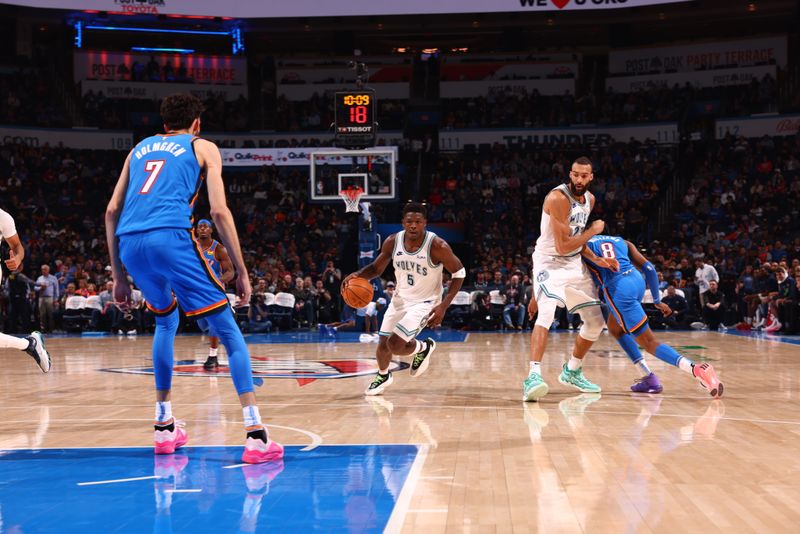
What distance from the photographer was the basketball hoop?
1973 cm

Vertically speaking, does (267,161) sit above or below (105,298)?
above

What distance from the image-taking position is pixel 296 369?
10.9m

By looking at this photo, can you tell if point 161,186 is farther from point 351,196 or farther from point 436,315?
point 351,196

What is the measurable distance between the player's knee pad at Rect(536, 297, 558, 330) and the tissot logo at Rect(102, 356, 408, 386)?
2.68 meters

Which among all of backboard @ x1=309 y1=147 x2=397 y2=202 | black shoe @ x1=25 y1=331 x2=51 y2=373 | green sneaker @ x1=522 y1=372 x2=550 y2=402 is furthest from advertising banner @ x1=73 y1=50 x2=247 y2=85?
green sneaker @ x1=522 y1=372 x2=550 y2=402

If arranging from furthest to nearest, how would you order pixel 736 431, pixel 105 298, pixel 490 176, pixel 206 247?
pixel 490 176 < pixel 105 298 < pixel 206 247 < pixel 736 431

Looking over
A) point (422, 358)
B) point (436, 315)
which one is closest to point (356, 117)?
point (422, 358)

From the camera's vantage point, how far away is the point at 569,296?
830 centimetres

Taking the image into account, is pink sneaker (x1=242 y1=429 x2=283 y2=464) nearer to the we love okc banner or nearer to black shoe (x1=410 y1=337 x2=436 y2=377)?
black shoe (x1=410 y1=337 x2=436 y2=377)

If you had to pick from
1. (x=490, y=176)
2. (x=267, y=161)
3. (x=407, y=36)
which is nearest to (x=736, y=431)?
(x=267, y=161)

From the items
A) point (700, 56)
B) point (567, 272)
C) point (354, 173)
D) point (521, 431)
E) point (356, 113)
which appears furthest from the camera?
point (700, 56)

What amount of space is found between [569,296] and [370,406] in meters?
2.14

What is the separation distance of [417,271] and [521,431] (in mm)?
2517

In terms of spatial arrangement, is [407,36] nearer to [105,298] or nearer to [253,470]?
[105,298]
